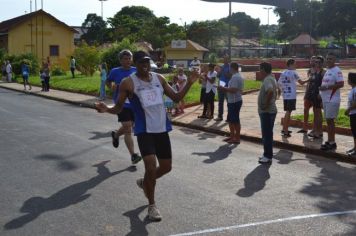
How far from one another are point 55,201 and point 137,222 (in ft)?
4.38

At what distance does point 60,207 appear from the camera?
6.39 metres

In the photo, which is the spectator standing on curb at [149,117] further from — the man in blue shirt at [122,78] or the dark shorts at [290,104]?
the dark shorts at [290,104]

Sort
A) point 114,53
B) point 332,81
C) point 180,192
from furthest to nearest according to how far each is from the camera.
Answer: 1. point 114,53
2. point 332,81
3. point 180,192

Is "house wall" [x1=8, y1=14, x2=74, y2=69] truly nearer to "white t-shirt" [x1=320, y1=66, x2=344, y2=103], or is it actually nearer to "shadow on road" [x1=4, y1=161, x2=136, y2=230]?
"white t-shirt" [x1=320, y1=66, x2=344, y2=103]

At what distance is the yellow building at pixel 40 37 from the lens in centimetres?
5672

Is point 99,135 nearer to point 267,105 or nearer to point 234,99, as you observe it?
point 234,99

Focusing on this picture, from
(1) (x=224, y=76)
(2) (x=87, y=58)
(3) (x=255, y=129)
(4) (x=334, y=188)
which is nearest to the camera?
(4) (x=334, y=188)

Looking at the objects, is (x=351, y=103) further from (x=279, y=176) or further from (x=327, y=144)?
(x=279, y=176)

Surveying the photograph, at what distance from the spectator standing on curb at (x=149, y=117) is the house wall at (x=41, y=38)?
165 feet

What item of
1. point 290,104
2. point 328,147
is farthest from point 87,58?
point 328,147

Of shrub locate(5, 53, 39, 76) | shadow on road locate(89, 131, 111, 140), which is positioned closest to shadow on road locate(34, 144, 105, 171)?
shadow on road locate(89, 131, 111, 140)

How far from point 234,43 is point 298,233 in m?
101

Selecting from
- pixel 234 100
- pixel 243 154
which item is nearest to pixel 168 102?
pixel 234 100

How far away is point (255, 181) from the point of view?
7.84 meters
